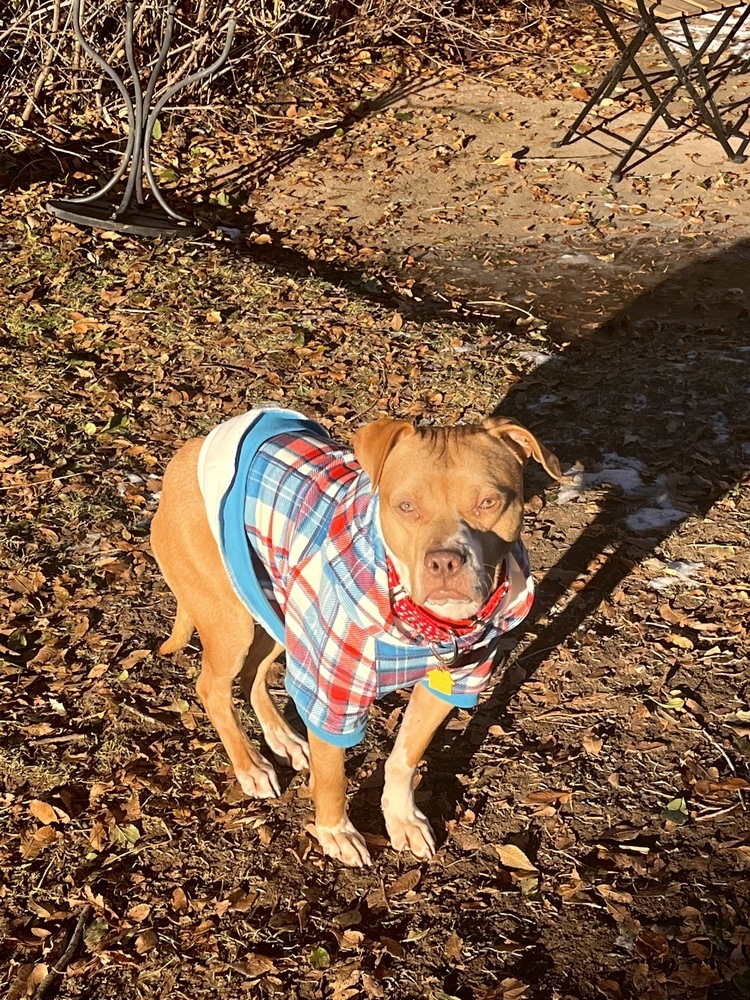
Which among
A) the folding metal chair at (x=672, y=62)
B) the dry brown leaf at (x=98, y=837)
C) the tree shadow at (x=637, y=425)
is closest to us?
the dry brown leaf at (x=98, y=837)

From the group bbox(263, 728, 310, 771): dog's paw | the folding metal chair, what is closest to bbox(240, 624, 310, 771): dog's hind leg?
bbox(263, 728, 310, 771): dog's paw

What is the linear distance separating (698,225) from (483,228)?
64.2 inches

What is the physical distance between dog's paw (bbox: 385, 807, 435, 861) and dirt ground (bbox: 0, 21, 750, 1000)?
6 centimetres

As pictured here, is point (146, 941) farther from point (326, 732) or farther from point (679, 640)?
point (679, 640)

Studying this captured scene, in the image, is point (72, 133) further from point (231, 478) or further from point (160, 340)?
point (231, 478)

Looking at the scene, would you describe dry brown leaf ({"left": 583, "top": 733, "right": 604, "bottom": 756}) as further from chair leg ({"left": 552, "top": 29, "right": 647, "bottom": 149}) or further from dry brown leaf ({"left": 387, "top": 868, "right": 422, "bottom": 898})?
chair leg ({"left": 552, "top": 29, "right": 647, "bottom": 149})

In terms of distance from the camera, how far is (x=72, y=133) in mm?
9766

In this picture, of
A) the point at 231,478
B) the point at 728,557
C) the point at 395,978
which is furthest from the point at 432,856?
the point at 728,557

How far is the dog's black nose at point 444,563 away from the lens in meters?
2.94

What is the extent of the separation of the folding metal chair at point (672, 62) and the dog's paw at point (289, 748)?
21.0 feet

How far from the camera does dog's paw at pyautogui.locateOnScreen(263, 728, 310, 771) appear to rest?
4074mm

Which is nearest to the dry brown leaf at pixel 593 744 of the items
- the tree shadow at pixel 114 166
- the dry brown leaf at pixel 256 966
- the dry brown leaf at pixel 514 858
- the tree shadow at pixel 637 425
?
the tree shadow at pixel 637 425

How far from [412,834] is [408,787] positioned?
0.16 metres

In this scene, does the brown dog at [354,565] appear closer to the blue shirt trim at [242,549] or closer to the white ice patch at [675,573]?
the blue shirt trim at [242,549]
